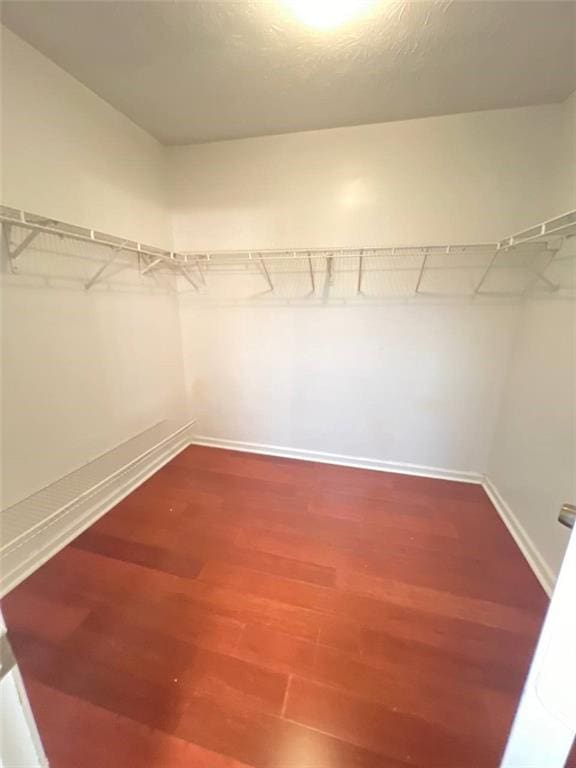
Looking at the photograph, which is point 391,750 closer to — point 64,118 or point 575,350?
point 575,350

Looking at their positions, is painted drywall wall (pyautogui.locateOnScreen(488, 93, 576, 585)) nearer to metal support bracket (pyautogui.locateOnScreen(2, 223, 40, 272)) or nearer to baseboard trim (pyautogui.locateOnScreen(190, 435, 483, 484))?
baseboard trim (pyautogui.locateOnScreen(190, 435, 483, 484))

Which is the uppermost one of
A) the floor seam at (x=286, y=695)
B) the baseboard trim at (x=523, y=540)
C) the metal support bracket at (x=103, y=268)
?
the metal support bracket at (x=103, y=268)

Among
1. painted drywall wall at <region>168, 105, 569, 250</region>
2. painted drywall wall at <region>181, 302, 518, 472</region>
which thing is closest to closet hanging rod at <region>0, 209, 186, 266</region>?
painted drywall wall at <region>168, 105, 569, 250</region>

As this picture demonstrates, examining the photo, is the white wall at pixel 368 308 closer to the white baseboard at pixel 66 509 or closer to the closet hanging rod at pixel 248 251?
the closet hanging rod at pixel 248 251

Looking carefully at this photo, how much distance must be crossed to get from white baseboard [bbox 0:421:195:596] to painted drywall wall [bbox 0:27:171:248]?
4.48 feet

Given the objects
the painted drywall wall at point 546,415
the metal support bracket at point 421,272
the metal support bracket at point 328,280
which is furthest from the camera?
the metal support bracket at point 328,280

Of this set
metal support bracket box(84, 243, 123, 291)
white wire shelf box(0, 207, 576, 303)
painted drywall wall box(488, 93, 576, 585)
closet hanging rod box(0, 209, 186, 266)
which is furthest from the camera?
metal support bracket box(84, 243, 123, 291)

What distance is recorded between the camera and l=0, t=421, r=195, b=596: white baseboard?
1489 millimetres

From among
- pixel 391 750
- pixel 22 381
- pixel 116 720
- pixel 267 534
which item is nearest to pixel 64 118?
pixel 22 381

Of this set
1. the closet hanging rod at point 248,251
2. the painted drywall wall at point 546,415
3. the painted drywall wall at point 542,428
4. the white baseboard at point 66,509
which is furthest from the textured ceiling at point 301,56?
the white baseboard at point 66,509

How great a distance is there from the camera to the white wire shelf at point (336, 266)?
1.62m

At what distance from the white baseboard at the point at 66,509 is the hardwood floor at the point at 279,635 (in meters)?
0.07

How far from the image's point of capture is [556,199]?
5.71 ft

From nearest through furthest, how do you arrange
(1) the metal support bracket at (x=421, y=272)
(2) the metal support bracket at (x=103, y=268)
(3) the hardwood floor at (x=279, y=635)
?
(3) the hardwood floor at (x=279, y=635) < (2) the metal support bracket at (x=103, y=268) < (1) the metal support bracket at (x=421, y=272)
